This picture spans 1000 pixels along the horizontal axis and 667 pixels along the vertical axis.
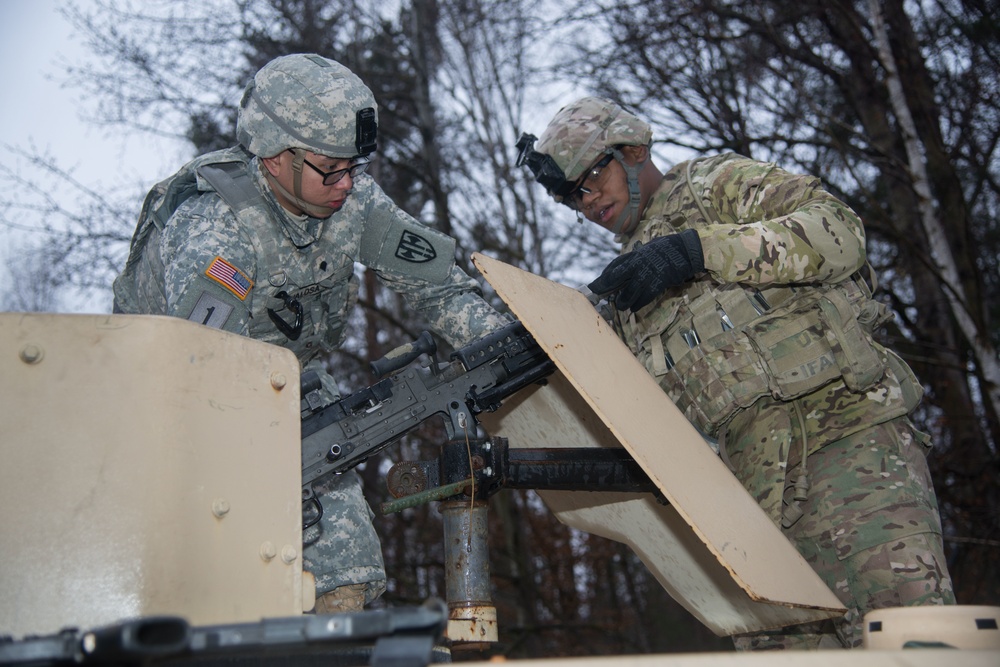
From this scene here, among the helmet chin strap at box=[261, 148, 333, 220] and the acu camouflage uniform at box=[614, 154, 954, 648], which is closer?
the acu camouflage uniform at box=[614, 154, 954, 648]

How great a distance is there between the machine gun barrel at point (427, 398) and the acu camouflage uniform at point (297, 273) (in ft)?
1.19

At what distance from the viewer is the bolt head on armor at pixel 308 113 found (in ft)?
11.0

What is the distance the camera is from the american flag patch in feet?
9.88

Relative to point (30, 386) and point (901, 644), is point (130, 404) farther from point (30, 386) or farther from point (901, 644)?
point (901, 644)

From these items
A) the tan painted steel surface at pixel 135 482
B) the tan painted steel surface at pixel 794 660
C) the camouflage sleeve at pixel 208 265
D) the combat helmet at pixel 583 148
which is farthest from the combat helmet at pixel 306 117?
the tan painted steel surface at pixel 794 660

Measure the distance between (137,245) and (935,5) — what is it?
799 centimetres

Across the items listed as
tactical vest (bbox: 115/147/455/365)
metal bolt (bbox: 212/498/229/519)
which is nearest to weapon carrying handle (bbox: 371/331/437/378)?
tactical vest (bbox: 115/147/455/365)

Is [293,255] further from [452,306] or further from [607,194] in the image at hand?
[607,194]

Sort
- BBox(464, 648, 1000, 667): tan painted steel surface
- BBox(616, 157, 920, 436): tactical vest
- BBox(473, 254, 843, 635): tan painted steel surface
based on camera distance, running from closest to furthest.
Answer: BBox(464, 648, 1000, 667): tan painted steel surface
BBox(473, 254, 843, 635): tan painted steel surface
BBox(616, 157, 920, 436): tactical vest

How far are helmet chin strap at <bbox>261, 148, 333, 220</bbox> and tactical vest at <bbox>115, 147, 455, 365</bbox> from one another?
7 cm

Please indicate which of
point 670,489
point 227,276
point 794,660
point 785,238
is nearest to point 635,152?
point 785,238

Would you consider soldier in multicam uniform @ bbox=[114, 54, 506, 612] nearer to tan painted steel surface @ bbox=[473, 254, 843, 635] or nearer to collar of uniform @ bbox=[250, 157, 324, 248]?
Answer: collar of uniform @ bbox=[250, 157, 324, 248]

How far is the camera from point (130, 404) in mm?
1688

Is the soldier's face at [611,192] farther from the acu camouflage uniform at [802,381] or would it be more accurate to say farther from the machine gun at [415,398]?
the machine gun at [415,398]
